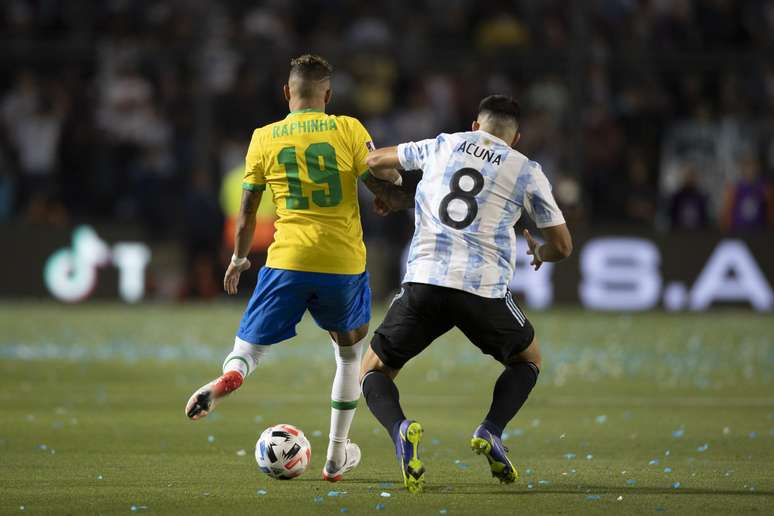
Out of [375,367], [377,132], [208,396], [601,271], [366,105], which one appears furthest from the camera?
[366,105]

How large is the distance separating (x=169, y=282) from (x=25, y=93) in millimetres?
3442

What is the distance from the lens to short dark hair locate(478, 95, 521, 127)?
7.42m

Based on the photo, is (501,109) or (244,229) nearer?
(501,109)

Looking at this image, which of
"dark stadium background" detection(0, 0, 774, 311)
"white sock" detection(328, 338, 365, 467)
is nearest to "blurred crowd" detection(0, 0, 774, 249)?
"dark stadium background" detection(0, 0, 774, 311)

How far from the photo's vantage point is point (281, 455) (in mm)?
7488

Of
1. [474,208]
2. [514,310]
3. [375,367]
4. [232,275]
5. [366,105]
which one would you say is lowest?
[375,367]

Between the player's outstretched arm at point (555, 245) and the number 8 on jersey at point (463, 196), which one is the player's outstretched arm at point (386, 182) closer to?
the number 8 on jersey at point (463, 196)

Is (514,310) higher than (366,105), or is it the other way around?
(366,105)

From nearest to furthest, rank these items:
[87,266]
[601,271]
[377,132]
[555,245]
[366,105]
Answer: [555,245] → [601,271] → [87,266] → [377,132] → [366,105]

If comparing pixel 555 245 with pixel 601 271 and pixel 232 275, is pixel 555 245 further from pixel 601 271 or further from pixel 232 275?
pixel 601 271

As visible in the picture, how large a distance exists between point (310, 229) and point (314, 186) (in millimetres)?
220

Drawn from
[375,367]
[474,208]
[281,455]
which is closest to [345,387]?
[375,367]

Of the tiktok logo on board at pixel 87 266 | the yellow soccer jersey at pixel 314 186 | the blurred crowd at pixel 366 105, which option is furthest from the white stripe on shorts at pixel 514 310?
the tiktok logo on board at pixel 87 266

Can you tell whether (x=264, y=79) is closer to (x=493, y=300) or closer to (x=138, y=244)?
(x=138, y=244)
